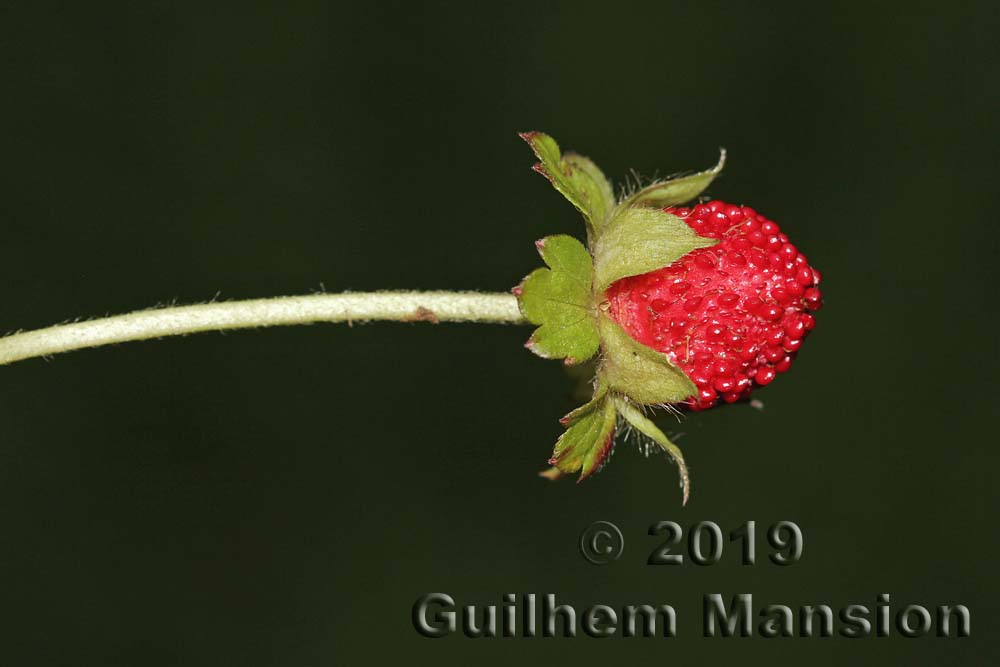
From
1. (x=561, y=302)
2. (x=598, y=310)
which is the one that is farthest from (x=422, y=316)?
(x=598, y=310)

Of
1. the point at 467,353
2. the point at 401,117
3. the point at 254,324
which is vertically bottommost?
the point at 254,324

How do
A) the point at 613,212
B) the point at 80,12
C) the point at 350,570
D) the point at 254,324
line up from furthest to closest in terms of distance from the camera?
the point at 350,570
the point at 80,12
the point at 613,212
the point at 254,324

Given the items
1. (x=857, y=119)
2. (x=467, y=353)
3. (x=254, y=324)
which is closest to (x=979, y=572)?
(x=857, y=119)

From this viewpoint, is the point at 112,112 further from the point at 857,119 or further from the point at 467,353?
the point at 857,119

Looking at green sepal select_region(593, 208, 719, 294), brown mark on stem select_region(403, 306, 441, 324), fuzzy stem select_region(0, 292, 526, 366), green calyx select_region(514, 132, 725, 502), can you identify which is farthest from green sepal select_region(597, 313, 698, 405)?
fuzzy stem select_region(0, 292, 526, 366)

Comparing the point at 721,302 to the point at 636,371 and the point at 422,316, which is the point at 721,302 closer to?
the point at 636,371

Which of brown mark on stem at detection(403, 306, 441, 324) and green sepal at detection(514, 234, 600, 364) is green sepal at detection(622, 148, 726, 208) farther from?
brown mark on stem at detection(403, 306, 441, 324)
